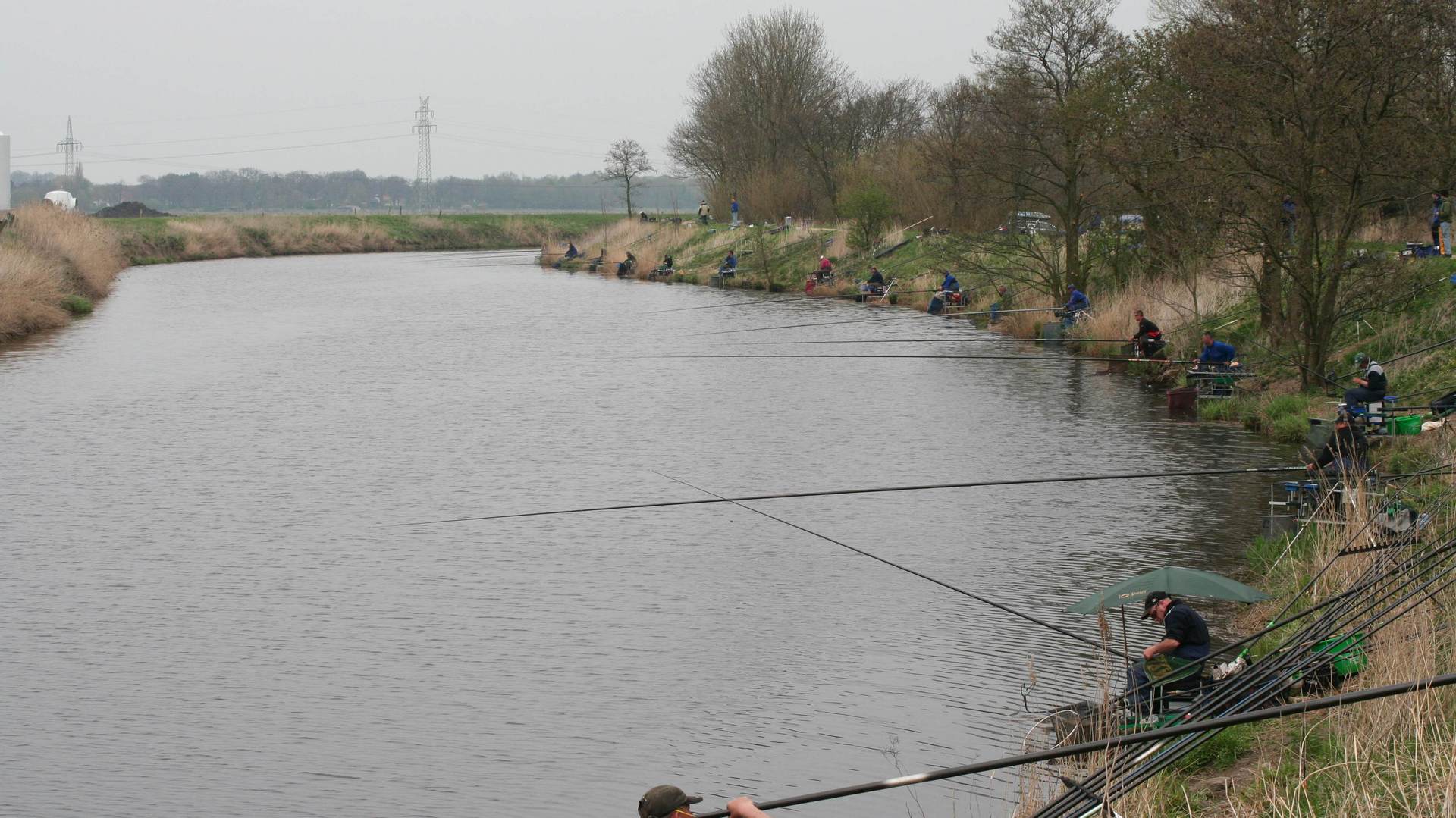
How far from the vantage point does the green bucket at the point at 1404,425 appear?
1528 cm

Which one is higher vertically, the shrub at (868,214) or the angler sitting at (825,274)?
the shrub at (868,214)

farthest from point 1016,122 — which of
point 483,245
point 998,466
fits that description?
point 483,245

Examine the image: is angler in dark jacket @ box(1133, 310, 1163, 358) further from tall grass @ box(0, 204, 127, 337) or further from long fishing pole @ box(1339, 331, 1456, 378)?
tall grass @ box(0, 204, 127, 337)

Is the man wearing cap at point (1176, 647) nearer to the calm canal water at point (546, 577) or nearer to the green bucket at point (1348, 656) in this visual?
the calm canal water at point (546, 577)

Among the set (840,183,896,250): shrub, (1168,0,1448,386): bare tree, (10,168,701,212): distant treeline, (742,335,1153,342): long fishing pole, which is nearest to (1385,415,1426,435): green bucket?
(1168,0,1448,386): bare tree

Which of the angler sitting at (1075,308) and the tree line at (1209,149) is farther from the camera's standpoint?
the angler sitting at (1075,308)

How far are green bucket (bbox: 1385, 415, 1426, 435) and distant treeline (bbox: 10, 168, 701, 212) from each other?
127643mm

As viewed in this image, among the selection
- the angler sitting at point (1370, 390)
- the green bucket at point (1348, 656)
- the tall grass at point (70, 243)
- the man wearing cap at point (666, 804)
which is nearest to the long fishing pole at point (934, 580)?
the green bucket at point (1348, 656)

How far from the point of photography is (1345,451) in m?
13.9

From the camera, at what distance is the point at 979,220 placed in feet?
121

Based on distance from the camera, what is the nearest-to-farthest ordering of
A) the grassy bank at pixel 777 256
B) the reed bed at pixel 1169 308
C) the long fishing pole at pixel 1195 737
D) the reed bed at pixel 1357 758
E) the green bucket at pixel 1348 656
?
1. the long fishing pole at pixel 1195 737
2. the reed bed at pixel 1357 758
3. the green bucket at pixel 1348 656
4. the reed bed at pixel 1169 308
5. the grassy bank at pixel 777 256

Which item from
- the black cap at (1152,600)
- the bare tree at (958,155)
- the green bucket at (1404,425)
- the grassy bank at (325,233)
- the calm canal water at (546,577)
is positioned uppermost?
the bare tree at (958,155)

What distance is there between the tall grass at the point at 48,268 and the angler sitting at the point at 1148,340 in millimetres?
24653

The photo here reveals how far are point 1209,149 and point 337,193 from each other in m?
154
